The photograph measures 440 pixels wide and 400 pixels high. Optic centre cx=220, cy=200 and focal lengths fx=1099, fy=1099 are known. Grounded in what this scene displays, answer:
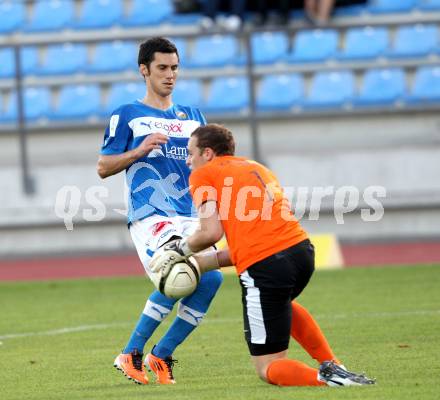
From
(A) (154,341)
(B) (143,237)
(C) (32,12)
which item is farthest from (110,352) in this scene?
(C) (32,12)

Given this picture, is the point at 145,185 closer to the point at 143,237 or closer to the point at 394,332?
the point at 143,237

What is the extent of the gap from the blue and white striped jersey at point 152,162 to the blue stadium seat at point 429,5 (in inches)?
494

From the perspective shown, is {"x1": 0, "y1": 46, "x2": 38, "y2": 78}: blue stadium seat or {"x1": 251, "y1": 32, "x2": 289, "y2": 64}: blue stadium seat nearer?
{"x1": 251, "y1": 32, "x2": 289, "y2": 64}: blue stadium seat

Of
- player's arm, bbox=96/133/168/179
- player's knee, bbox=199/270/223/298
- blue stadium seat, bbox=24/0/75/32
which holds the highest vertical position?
blue stadium seat, bbox=24/0/75/32

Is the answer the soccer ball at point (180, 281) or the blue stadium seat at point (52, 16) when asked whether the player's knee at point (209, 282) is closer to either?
the soccer ball at point (180, 281)

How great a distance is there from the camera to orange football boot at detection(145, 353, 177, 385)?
7.32 m

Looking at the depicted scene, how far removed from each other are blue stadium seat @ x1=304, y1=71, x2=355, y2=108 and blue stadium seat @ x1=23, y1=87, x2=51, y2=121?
177 inches

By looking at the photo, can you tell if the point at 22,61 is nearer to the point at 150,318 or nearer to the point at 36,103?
the point at 36,103

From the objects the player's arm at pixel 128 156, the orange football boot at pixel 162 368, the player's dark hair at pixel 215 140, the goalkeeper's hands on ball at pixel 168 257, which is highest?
the player's dark hair at pixel 215 140

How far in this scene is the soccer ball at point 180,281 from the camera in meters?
6.82

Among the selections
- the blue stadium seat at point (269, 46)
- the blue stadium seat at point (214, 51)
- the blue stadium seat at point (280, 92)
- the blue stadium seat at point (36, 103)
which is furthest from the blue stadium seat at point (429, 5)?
the blue stadium seat at point (36, 103)

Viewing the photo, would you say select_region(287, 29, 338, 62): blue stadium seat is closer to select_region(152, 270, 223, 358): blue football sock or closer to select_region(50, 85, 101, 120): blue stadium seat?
select_region(50, 85, 101, 120): blue stadium seat

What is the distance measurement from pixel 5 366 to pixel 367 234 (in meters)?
9.94

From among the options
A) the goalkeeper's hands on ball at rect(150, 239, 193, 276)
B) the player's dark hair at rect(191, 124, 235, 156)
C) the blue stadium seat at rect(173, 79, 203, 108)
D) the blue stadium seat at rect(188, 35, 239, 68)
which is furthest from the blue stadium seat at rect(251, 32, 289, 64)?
the player's dark hair at rect(191, 124, 235, 156)
